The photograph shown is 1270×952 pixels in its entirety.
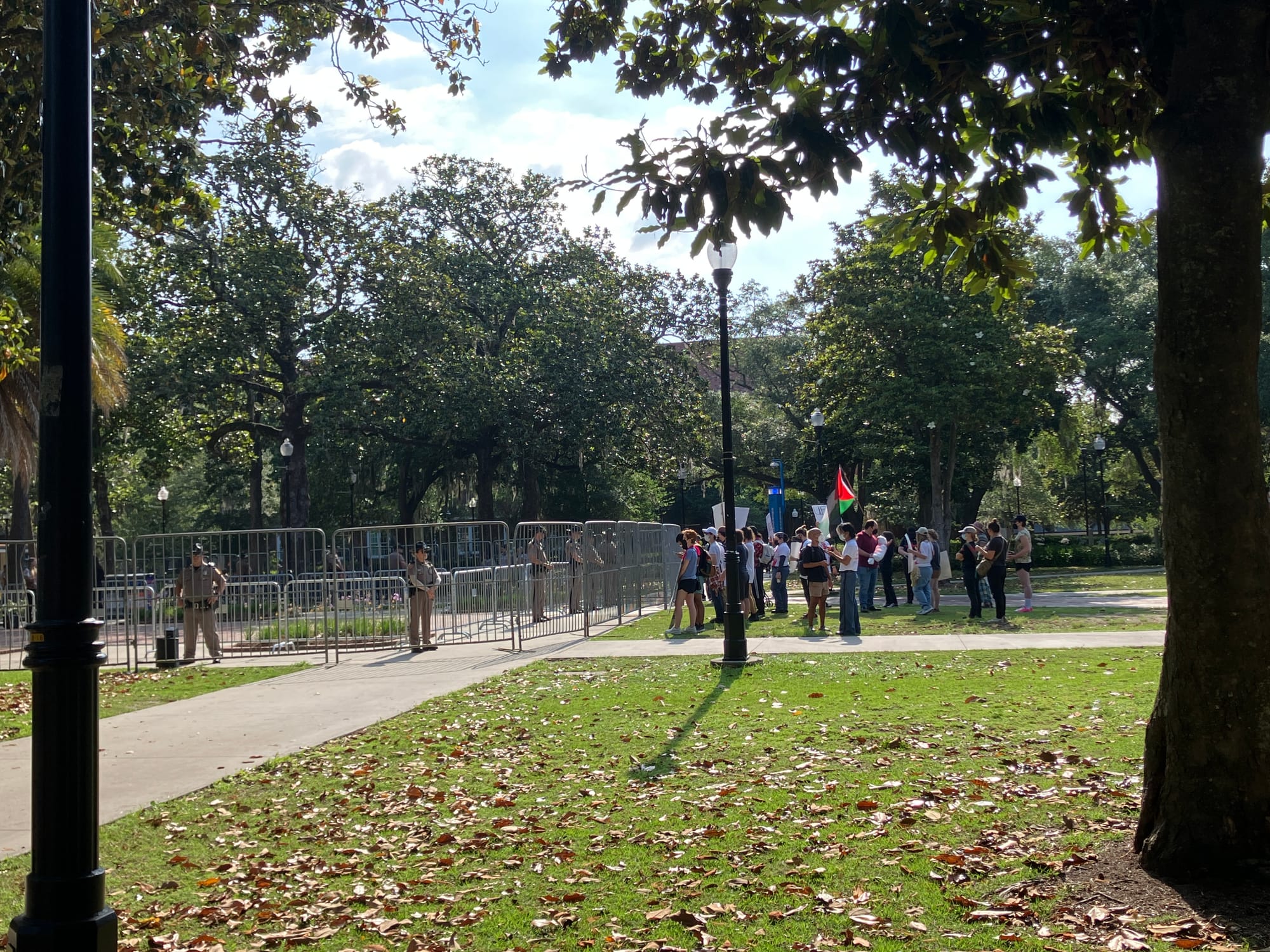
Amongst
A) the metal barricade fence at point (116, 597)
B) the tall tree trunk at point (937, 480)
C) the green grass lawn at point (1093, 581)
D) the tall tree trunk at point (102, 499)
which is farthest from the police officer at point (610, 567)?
the tall tree trunk at point (102, 499)

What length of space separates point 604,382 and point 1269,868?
36.4 m

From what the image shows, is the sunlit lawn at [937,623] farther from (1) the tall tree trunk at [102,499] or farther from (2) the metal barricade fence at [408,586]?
(1) the tall tree trunk at [102,499]

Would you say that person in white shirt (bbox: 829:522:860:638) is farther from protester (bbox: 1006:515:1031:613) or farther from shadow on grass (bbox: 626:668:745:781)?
shadow on grass (bbox: 626:668:745:781)

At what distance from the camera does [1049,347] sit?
37156mm

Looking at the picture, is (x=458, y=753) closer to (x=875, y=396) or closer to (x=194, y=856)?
(x=194, y=856)

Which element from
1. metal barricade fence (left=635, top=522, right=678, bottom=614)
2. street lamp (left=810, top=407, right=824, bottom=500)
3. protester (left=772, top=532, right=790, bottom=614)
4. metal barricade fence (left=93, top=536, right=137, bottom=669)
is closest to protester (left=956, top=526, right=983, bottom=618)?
protester (left=772, top=532, right=790, bottom=614)

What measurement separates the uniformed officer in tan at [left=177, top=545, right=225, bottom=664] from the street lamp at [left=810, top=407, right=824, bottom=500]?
2164 centimetres

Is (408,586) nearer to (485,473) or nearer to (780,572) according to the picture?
(780,572)

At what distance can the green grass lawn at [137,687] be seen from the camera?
1210cm

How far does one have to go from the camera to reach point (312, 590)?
665 inches

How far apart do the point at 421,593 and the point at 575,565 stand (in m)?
3.30

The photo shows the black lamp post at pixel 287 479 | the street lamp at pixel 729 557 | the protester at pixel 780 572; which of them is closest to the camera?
the street lamp at pixel 729 557

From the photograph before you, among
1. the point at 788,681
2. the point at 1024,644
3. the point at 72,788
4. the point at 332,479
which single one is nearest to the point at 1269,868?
the point at 72,788

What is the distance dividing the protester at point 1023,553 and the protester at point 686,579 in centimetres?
558
